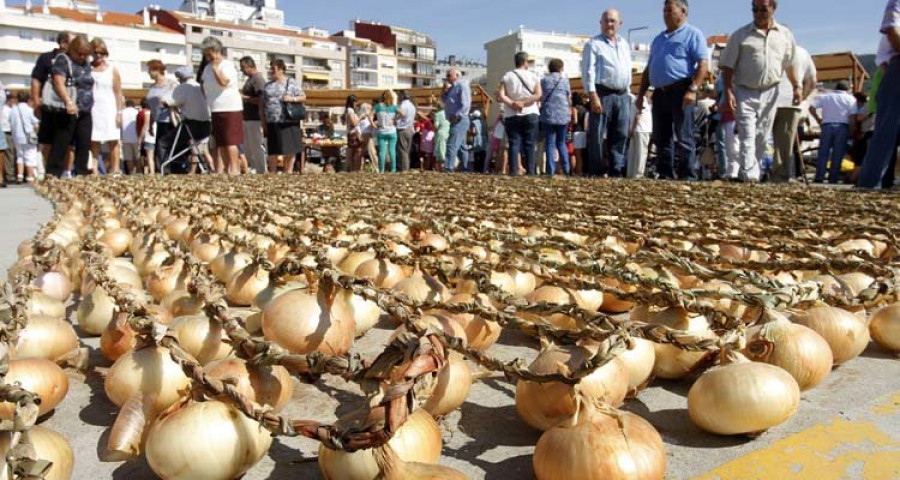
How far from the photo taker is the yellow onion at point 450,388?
1037 millimetres

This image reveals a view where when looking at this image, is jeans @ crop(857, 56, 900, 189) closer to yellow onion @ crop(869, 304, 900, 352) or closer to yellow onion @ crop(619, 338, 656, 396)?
yellow onion @ crop(869, 304, 900, 352)

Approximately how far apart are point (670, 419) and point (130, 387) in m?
0.85

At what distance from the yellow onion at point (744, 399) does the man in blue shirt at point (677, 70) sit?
518cm

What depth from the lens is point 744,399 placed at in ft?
3.16

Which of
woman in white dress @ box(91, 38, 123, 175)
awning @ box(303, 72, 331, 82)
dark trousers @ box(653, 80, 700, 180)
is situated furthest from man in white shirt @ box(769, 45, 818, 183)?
awning @ box(303, 72, 331, 82)

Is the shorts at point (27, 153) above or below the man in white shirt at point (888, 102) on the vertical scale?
below

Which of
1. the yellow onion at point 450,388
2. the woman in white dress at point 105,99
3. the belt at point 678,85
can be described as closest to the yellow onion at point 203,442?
the yellow onion at point 450,388

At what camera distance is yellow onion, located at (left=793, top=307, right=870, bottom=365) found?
1.30m

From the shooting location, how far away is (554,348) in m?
1.00

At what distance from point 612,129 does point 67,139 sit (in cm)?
522

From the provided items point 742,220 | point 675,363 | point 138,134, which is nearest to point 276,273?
point 675,363

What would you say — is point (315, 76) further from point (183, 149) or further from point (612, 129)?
point (612, 129)

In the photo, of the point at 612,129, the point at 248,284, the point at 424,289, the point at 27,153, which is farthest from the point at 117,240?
the point at 27,153

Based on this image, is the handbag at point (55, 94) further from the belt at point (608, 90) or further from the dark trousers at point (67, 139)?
the belt at point (608, 90)
